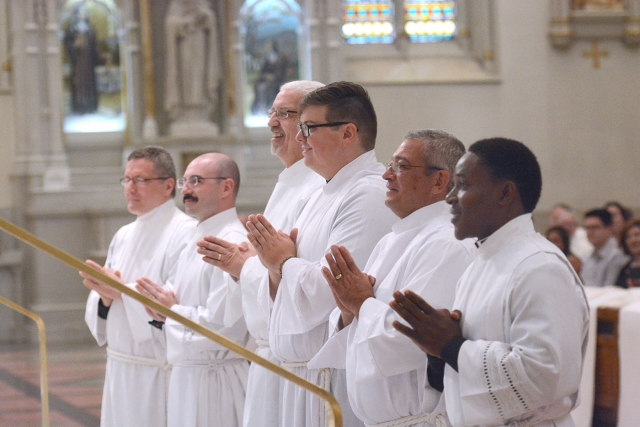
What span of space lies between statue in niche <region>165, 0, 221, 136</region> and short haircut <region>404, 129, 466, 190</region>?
341 inches

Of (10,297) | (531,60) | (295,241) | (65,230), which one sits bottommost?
(10,297)

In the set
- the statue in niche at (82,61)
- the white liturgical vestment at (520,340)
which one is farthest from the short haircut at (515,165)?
the statue in niche at (82,61)

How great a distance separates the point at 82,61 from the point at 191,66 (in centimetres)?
148

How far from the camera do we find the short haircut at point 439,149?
3.14 metres

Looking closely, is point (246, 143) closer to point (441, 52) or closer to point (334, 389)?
point (441, 52)

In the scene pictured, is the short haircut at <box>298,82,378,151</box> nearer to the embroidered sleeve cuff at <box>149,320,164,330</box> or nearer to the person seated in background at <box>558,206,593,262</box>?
the embroidered sleeve cuff at <box>149,320,164,330</box>

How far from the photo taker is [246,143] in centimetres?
1190

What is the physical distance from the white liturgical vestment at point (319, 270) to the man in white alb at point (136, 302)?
1355mm

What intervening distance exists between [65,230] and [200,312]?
736cm

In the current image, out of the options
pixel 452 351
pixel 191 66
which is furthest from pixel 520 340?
pixel 191 66

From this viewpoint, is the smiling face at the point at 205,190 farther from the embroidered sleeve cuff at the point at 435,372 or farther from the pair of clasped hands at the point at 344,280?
the embroidered sleeve cuff at the point at 435,372

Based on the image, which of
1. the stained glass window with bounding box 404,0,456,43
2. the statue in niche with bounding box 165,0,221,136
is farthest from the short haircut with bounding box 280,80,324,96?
the stained glass window with bounding box 404,0,456,43

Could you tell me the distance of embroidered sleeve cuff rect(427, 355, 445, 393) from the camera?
2.71 m

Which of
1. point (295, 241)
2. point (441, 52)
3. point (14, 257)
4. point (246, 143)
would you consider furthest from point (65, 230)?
point (295, 241)
